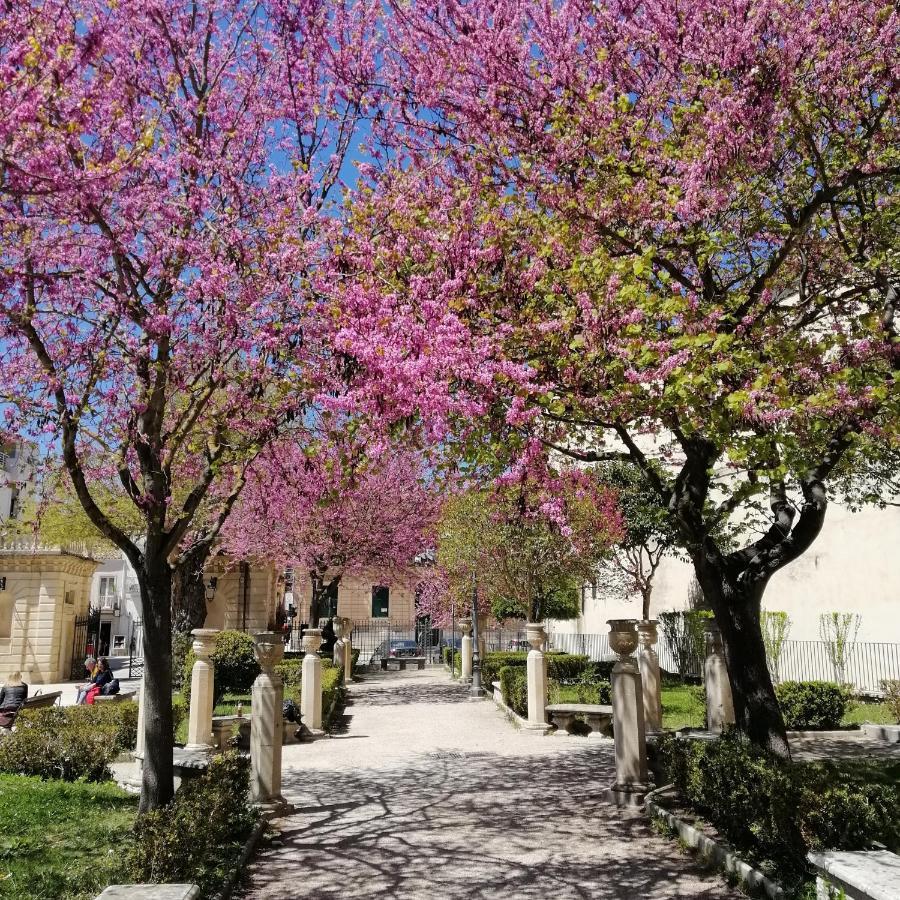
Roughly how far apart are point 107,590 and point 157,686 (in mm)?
52537

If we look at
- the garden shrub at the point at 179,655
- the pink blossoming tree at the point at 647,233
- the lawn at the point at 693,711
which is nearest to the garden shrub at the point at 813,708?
the lawn at the point at 693,711

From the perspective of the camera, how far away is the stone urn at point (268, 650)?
9.69 metres

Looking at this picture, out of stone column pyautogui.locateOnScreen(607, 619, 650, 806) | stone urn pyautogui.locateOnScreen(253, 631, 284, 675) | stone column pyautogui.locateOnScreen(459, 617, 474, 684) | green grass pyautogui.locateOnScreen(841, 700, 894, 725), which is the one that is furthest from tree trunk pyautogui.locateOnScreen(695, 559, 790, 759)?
stone column pyautogui.locateOnScreen(459, 617, 474, 684)

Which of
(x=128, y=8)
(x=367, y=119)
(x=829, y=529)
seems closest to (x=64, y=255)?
(x=128, y=8)

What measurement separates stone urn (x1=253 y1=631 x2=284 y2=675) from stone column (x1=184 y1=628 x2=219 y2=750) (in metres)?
3.77

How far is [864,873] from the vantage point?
10.8 ft

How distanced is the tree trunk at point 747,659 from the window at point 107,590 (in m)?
51.9

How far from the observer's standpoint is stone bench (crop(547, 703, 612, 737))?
51.9ft

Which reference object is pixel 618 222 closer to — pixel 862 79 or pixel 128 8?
pixel 862 79

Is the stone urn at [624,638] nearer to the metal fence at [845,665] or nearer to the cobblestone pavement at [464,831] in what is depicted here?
the cobblestone pavement at [464,831]

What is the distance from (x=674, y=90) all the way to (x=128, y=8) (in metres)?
6.04

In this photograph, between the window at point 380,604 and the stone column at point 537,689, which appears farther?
the window at point 380,604

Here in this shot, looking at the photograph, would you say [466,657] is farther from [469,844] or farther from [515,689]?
[469,844]

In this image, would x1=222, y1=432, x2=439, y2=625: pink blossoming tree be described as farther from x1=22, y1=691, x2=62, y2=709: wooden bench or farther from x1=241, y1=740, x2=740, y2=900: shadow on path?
x1=241, y1=740, x2=740, y2=900: shadow on path
